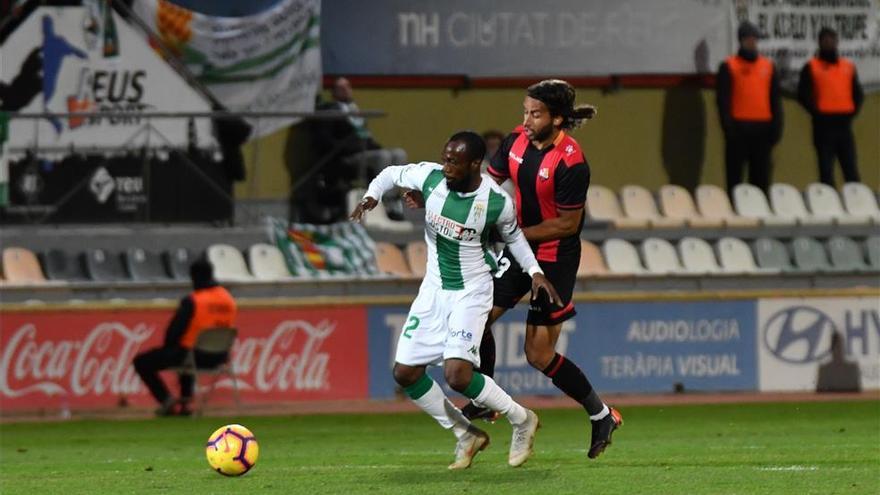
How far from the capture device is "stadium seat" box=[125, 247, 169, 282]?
59.9 feet

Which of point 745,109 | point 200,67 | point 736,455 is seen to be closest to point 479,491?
point 736,455

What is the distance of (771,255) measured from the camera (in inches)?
797

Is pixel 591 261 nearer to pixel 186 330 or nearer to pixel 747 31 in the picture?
pixel 747 31

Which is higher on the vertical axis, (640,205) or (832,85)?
(832,85)

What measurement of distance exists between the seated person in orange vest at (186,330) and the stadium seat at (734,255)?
577 cm

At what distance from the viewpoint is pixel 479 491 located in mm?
9133

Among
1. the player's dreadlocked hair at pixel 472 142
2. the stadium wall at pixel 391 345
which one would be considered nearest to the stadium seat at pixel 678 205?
the stadium wall at pixel 391 345

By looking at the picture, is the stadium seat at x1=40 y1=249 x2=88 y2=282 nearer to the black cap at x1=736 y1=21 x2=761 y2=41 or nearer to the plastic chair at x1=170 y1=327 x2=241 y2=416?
the plastic chair at x1=170 y1=327 x2=241 y2=416

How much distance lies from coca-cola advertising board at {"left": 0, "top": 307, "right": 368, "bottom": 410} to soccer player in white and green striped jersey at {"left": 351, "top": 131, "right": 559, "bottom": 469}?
25.5ft

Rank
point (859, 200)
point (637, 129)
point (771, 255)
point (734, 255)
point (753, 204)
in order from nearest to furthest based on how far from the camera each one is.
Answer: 1. point (734, 255)
2. point (771, 255)
3. point (753, 204)
4. point (859, 200)
5. point (637, 129)

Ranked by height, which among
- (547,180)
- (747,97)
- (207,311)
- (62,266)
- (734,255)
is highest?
(547,180)

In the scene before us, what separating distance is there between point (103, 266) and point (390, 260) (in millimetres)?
2904

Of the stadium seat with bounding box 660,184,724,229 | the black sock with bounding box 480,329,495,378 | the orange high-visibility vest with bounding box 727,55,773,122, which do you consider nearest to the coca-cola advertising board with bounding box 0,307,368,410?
the stadium seat with bounding box 660,184,724,229

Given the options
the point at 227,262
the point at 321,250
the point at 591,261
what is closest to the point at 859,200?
the point at 591,261
